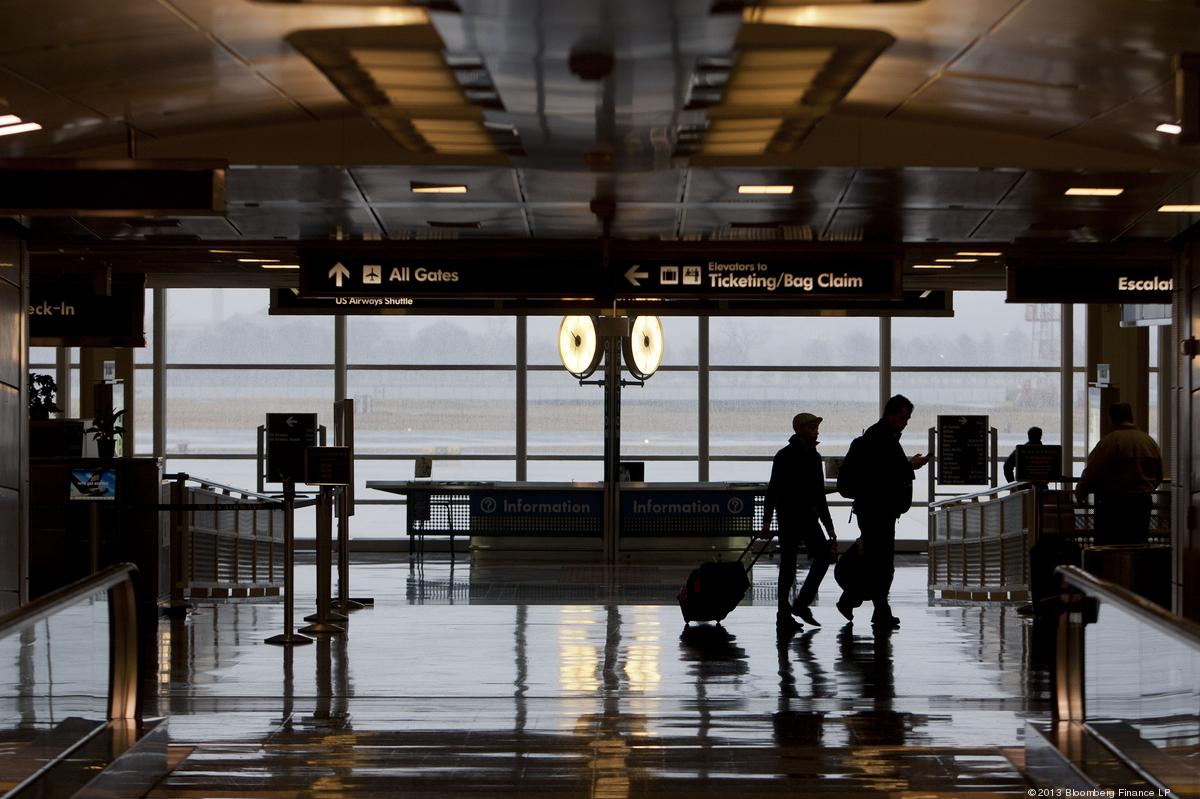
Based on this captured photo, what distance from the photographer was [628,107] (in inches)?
243

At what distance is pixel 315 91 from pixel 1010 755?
424cm

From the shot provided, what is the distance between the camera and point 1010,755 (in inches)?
235

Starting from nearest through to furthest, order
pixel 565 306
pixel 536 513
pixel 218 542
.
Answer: pixel 565 306 < pixel 218 542 < pixel 536 513

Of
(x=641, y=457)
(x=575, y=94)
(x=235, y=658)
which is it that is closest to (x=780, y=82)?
(x=575, y=94)

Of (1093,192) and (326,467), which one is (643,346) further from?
(1093,192)

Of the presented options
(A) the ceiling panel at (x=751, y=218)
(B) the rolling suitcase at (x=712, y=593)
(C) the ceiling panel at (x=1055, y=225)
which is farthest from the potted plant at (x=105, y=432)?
(C) the ceiling panel at (x=1055, y=225)

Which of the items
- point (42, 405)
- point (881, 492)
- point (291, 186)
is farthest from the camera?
point (42, 405)

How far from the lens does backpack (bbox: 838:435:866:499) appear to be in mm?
9734

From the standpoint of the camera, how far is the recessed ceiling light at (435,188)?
333 inches

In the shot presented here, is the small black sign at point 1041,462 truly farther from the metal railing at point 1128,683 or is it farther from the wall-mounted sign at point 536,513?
the wall-mounted sign at point 536,513

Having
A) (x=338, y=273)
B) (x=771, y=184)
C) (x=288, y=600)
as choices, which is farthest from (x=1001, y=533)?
(x=288, y=600)

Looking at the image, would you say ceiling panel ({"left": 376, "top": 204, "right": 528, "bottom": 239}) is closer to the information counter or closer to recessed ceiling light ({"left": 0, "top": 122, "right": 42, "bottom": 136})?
recessed ceiling light ({"left": 0, "top": 122, "right": 42, "bottom": 136})

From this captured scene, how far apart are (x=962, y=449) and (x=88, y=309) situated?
9671mm

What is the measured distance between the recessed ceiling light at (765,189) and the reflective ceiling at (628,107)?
0.19ft
